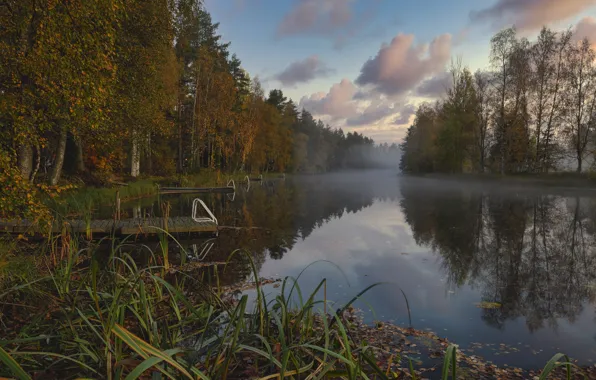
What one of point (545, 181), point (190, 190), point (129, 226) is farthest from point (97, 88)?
point (545, 181)

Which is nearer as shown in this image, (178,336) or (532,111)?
(178,336)

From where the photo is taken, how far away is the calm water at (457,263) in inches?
242

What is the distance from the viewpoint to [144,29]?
1773 centimetres

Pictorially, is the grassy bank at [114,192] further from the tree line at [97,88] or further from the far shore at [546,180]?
the far shore at [546,180]

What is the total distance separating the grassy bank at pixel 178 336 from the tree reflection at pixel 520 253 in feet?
9.74

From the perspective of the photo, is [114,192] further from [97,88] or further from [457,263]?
[457,263]

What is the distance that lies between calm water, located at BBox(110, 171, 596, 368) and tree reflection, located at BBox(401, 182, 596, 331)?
0.03m

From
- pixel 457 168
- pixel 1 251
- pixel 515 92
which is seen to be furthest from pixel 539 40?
pixel 1 251

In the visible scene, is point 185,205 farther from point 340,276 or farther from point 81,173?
point 340,276

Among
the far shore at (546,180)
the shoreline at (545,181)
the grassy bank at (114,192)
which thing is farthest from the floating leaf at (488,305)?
the far shore at (546,180)

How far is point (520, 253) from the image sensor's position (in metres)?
11.5

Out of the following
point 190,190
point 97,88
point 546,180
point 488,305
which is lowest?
point 488,305

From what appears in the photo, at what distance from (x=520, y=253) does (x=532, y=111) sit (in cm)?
3660

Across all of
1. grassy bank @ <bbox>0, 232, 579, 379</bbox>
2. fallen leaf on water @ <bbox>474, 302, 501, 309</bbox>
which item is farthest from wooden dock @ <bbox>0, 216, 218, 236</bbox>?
fallen leaf on water @ <bbox>474, 302, 501, 309</bbox>
